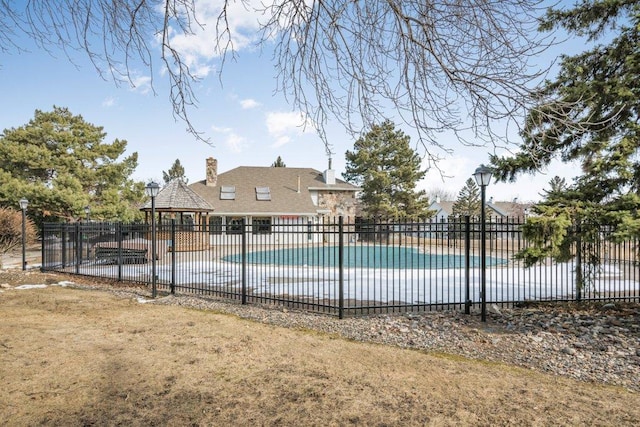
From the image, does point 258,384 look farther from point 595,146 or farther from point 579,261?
point 595,146

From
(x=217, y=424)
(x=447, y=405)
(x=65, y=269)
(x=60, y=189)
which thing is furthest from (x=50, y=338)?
(x=60, y=189)

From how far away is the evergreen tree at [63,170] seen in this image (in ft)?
69.6

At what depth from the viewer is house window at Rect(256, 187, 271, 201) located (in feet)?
94.6

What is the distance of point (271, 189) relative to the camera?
30.1 meters

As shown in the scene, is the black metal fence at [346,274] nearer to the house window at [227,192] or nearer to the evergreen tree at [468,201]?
the house window at [227,192]

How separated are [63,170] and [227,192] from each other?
1022cm

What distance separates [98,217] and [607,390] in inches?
989

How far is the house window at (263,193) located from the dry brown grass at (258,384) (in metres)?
23.0

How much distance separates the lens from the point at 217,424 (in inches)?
122

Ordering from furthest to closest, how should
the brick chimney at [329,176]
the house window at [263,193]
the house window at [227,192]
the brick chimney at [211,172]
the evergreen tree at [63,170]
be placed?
the brick chimney at [329,176] < the brick chimney at [211,172] < the house window at [263,193] < the house window at [227,192] < the evergreen tree at [63,170]

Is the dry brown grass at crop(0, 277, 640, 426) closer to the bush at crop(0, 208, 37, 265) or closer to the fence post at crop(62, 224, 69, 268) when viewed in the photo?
the fence post at crop(62, 224, 69, 268)

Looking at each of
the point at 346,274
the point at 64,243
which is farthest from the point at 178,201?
the point at 346,274

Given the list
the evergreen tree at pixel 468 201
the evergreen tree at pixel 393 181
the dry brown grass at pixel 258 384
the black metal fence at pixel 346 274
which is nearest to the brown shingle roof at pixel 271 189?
the evergreen tree at pixel 393 181

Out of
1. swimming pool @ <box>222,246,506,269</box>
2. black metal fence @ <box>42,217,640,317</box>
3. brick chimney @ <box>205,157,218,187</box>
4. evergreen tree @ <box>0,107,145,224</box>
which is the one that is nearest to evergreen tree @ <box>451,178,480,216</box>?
swimming pool @ <box>222,246,506,269</box>
